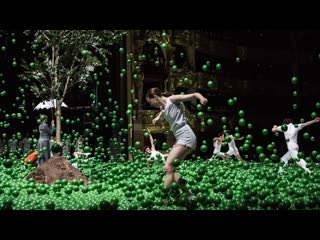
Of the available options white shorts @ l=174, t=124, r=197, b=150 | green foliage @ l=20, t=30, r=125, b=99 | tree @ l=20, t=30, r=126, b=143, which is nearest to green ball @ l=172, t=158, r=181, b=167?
white shorts @ l=174, t=124, r=197, b=150

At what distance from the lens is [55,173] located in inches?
312

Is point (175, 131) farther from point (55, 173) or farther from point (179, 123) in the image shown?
point (55, 173)

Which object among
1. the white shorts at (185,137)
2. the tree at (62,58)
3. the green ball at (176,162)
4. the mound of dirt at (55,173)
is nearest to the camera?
the green ball at (176,162)

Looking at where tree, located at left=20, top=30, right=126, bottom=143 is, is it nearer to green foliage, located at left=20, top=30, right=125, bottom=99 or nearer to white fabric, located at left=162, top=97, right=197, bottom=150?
green foliage, located at left=20, top=30, right=125, bottom=99

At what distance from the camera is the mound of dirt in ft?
25.8

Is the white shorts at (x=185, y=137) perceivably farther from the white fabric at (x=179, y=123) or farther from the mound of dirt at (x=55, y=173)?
the mound of dirt at (x=55, y=173)

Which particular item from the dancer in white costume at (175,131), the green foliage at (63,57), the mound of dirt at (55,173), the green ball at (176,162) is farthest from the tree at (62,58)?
the green ball at (176,162)

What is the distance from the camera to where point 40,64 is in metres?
14.6

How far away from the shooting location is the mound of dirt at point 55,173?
7.86m

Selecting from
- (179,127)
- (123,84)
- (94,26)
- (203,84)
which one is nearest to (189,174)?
(179,127)

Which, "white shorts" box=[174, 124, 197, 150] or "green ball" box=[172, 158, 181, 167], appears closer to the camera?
"green ball" box=[172, 158, 181, 167]

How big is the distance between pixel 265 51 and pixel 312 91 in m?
3.25

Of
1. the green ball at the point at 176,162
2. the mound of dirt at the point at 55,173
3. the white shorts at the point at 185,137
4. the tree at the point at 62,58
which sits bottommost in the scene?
the mound of dirt at the point at 55,173
